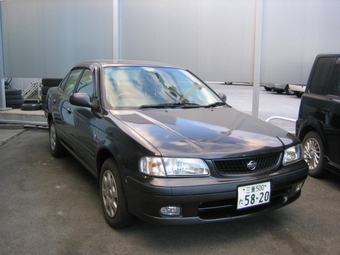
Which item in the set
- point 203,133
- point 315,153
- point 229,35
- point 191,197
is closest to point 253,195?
point 191,197

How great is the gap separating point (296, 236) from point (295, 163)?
664mm

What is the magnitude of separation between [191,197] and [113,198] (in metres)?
0.87

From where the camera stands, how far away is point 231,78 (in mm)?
7277

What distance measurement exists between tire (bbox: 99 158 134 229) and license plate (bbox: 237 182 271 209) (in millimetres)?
978

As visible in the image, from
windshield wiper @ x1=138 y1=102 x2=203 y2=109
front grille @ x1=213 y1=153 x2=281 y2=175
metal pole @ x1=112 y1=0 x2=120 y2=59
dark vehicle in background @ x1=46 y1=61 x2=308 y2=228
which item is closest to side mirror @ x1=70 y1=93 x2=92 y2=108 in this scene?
dark vehicle in background @ x1=46 y1=61 x2=308 y2=228

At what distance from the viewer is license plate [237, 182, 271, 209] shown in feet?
8.74

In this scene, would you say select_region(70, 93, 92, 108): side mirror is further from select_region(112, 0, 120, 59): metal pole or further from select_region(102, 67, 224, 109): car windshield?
select_region(112, 0, 120, 59): metal pole

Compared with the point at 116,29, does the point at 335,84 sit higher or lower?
lower

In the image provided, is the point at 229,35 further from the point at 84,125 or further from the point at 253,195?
the point at 253,195

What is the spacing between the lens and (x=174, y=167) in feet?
8.45

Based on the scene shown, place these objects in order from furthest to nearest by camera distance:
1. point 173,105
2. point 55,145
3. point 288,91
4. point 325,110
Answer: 1. point 288,91
2. point 55,145
3. point 325,110
4. point 173,105

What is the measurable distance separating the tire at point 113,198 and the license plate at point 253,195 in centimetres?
98

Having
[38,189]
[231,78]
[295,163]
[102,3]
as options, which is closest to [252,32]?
[231,78]

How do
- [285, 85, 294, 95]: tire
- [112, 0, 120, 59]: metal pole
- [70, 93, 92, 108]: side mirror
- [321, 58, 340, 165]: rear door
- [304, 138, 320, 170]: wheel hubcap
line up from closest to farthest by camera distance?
[70, 93, 92, 108]: side mirror, [321, 58, 340, 165]: rear door, [304, 138, 320, 170]: wheel hubcap, [112, 0, 120, 59]: metal pole, [285, 85, 294, 95]: tire
